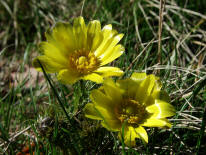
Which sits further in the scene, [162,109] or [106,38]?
[106,38]

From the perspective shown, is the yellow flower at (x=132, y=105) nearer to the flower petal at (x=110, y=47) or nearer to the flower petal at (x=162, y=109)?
the flower petal at (x=162, y=109)

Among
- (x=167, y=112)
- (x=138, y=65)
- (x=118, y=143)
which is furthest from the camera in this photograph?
(x=138, y=65)

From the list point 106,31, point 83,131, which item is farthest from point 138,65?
point 83,131

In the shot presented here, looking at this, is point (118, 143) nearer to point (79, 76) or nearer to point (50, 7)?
point (79, 76)

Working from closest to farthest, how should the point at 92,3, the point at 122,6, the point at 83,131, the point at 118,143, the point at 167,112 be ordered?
1. the point at 167,112
2. the point at 83,131
3. the point at 118,143
4. the point at 122,6
5. the point at 92,3

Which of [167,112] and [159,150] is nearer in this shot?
[167,112]

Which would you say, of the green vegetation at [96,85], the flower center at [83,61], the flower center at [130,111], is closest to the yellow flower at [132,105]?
the flower center at [130,111]

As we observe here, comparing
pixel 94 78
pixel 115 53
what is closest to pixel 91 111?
pixel 94 78

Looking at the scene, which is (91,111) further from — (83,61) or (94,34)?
(94,34)
